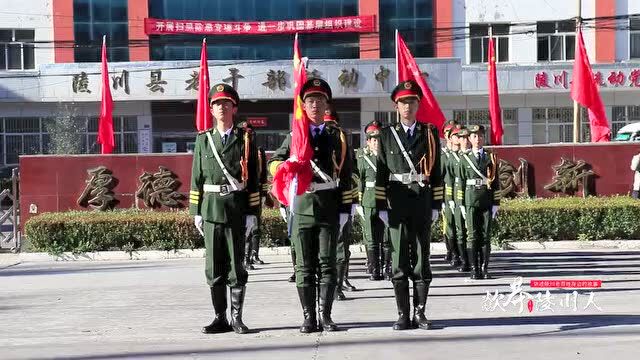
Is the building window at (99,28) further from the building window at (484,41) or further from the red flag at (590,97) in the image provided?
the red flag at (590,97)

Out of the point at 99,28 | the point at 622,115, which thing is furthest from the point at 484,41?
the point at 99,28

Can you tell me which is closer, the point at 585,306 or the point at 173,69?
the point at 585,306

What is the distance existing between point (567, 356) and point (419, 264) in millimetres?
1712

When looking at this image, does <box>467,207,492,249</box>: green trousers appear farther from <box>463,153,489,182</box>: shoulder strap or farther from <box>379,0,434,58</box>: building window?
<box>379,0,434,58</box>: building window

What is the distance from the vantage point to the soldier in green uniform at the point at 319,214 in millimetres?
8516

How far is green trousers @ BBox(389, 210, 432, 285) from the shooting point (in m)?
8.66

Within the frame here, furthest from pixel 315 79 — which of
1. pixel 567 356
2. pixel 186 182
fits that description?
pixel 186 182

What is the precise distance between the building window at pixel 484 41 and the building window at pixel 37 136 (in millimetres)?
13483

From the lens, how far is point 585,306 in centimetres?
997

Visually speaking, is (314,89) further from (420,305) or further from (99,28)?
(99,28)

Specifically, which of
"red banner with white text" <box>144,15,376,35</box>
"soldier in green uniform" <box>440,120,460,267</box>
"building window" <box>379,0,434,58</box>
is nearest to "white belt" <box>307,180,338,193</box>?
"soldier in green uniform" <box>440,120,460,267</box>

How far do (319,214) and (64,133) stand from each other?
31440 millimetres

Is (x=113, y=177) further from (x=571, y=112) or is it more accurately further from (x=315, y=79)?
(x=571, y=112)

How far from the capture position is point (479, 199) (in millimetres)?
12867
